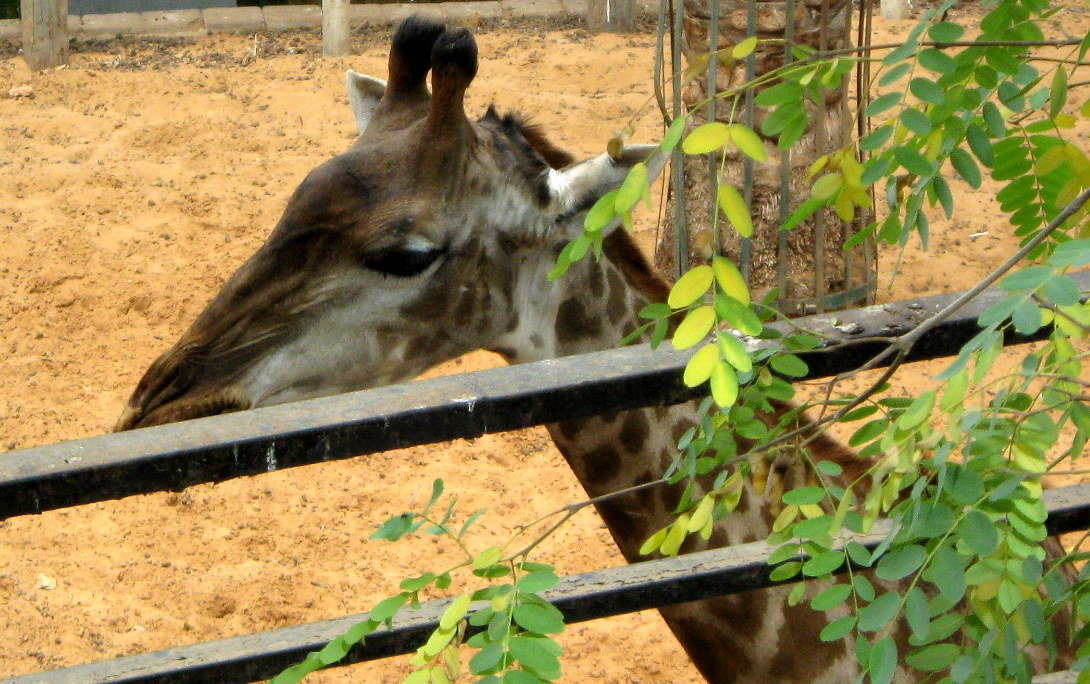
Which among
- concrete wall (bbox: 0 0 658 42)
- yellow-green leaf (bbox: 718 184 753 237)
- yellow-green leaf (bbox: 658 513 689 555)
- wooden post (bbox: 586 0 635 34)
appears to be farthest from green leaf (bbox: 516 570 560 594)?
wooden post (bbox: 586 0 635 34)

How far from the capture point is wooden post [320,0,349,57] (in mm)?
7434

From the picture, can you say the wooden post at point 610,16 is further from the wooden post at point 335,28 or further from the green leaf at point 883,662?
the green leaf at point 883,662

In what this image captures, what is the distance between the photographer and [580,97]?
7.01 metres

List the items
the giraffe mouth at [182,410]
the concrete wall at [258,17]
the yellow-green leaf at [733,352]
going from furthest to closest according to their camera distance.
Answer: the concrete wall at [258,17] → the giraffe mouth at [182,410] → the yellow-green leaf at [733,352]

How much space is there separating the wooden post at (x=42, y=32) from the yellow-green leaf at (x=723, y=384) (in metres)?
6.75

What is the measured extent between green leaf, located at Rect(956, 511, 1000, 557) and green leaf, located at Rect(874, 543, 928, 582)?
0.20 feet

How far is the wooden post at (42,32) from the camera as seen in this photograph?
23.2ft

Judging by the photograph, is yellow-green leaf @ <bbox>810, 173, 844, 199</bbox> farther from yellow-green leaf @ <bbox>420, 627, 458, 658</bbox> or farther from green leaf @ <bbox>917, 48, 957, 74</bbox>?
yellow-green leaf @ <bbox>420, 627, 458, 658</bbox>

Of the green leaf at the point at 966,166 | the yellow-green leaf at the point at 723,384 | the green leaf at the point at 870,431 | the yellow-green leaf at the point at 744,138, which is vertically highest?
the yellow-green leaf at the point at 744,138

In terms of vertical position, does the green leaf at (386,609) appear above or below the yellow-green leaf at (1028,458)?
below

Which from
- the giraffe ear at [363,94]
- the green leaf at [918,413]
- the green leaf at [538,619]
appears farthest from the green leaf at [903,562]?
the giraffe ear at [363,94]

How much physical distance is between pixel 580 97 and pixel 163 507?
3739 mm

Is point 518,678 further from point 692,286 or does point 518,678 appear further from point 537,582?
point 692,286

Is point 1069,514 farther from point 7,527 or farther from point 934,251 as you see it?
point 934,251
